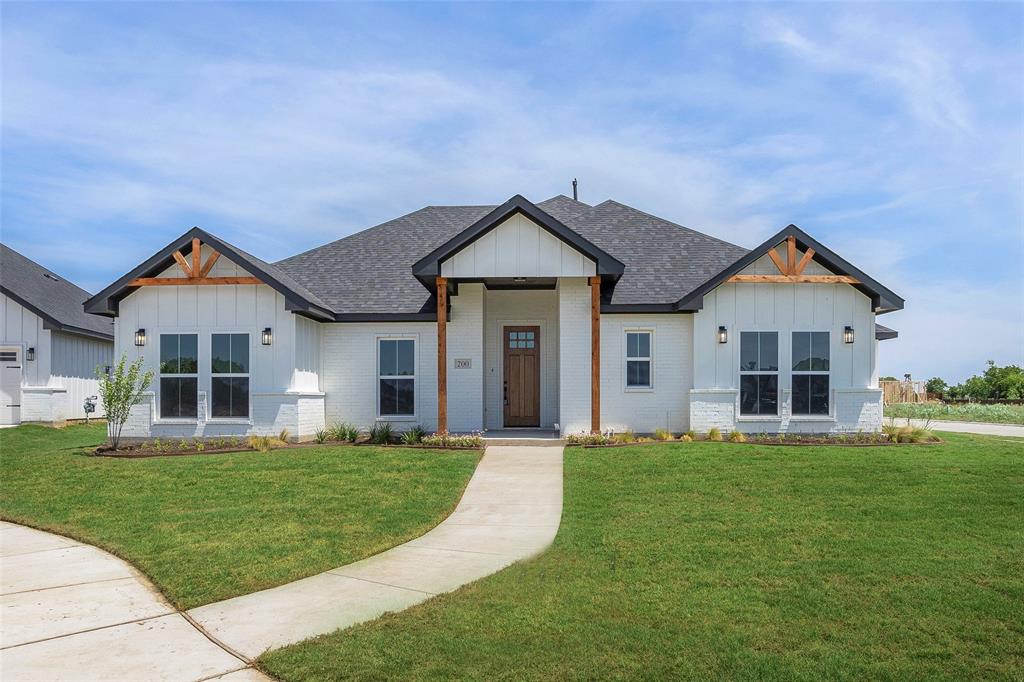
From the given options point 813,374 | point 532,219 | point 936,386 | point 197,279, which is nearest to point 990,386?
point 936,386

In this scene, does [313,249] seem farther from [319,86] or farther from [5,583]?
[5,583]

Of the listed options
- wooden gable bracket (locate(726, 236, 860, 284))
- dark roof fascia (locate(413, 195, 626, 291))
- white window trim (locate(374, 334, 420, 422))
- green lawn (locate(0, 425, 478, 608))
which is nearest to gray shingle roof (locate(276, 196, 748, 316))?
white window trim (locate(374, 334, 420, 422))

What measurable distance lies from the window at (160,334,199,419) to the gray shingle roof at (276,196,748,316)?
11.4 feet

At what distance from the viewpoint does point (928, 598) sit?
6.36 metres

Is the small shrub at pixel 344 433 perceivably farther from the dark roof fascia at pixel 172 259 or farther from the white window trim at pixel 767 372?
the white window trim at pixel 767 372

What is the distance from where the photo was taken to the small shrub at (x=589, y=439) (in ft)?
52.9

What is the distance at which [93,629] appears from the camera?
582cm

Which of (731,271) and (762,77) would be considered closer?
(762,77)

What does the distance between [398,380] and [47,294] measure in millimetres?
14009

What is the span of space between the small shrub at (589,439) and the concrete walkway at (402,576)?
169 inches

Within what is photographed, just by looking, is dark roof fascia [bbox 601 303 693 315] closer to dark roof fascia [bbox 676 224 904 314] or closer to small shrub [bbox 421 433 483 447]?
dark roof fascia [bbox 676 224 904 314]

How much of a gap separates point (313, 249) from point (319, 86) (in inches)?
289

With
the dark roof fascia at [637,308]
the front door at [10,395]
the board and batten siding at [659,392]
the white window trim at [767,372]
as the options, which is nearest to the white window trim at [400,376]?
the board and batten siding at [659,392]

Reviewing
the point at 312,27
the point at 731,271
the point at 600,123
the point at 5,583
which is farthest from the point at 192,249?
the point at 731,271
